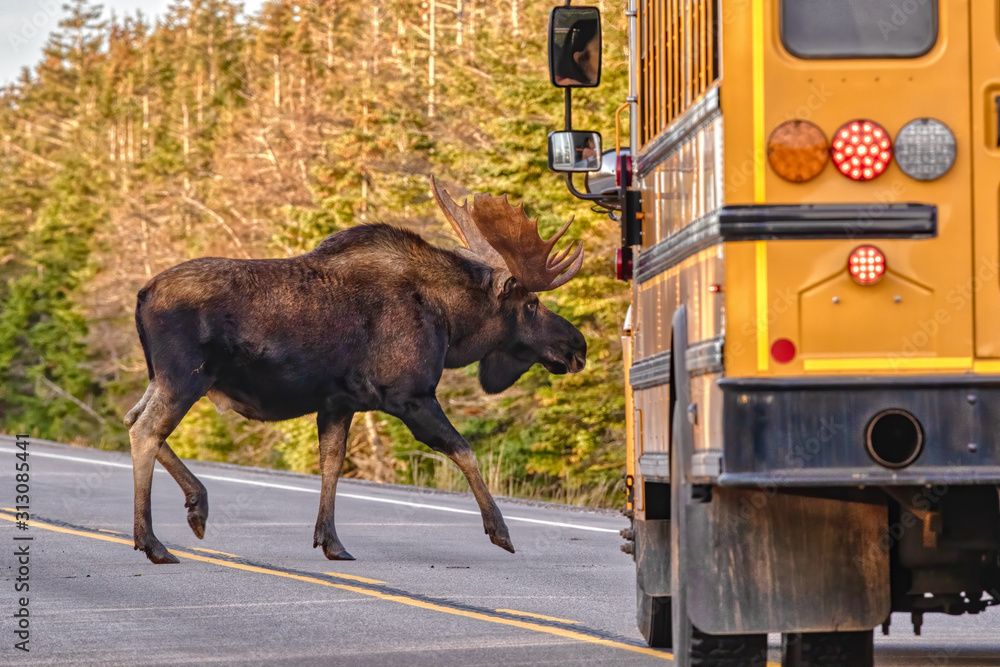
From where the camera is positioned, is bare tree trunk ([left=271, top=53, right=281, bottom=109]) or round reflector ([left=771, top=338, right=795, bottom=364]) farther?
bare tree trunk ([left=271, top=53, right=281, bottom=109])

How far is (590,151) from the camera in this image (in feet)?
24.2

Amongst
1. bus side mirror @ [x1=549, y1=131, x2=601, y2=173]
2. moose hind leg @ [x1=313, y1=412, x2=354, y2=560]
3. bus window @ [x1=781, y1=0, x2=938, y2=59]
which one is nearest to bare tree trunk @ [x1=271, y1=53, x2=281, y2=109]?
moose hind leg @ [x1=313, y1=412, x2=354, y2=560]

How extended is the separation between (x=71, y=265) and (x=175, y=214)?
13.5 meters

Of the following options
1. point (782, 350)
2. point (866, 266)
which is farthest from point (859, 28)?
point (782, 350)

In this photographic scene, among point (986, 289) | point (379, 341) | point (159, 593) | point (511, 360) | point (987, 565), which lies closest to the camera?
point (986, 289)

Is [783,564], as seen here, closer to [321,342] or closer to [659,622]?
[659,622]

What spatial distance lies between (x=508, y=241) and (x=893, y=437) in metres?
7.86

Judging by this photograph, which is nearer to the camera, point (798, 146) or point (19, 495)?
point (798, 146)

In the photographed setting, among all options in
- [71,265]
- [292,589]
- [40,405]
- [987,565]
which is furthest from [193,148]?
[987,565]

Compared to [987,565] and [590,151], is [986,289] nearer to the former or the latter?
[987,565]

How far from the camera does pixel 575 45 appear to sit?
7133 mm

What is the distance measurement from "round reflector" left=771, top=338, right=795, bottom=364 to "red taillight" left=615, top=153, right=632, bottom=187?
7.14ft

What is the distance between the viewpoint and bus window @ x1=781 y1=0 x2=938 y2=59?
5020 mm

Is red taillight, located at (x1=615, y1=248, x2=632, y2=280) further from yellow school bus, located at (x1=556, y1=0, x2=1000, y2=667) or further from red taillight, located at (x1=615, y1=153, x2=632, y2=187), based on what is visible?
yellow school bus, located at (x1=556, y1=0, x2=1000, y2=667)
